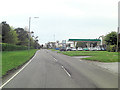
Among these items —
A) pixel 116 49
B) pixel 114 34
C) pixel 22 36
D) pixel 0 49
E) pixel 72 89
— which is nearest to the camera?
pixel 72 89

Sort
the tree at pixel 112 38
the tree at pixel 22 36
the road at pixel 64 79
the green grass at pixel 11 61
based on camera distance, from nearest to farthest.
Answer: the road at pixel 64 79, the green grass at pixel 11 61, the tree at pixel 112 38, the tree at pixel 22 36

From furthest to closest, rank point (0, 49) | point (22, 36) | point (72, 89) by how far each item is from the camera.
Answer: point (22, 36)
point (0, 49)
point (72, 89)

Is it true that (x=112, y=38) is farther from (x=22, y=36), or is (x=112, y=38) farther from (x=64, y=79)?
(x=22, y=36)

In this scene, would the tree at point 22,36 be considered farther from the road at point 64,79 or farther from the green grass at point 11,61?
the road at point 64,79

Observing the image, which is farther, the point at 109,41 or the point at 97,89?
the point at 109,41

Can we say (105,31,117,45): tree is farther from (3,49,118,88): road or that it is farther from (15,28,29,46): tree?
(15,28,29,46): tree

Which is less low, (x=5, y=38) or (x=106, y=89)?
(x=5, y=38)

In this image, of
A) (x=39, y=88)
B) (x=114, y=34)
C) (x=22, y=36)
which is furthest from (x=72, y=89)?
(x=22, y=36)

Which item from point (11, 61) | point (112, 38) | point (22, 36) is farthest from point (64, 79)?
point (22, 36)

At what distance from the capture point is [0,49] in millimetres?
39719

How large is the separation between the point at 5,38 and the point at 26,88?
5789cm

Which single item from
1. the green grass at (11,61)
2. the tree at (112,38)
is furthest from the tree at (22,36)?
the green grass at (11,61)

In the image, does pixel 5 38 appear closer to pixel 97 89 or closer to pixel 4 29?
pixel 4 29

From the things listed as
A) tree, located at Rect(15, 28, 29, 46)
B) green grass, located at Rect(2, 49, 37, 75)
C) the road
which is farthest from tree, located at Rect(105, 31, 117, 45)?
tree, located at Rect(15, 28, 29, 46)
